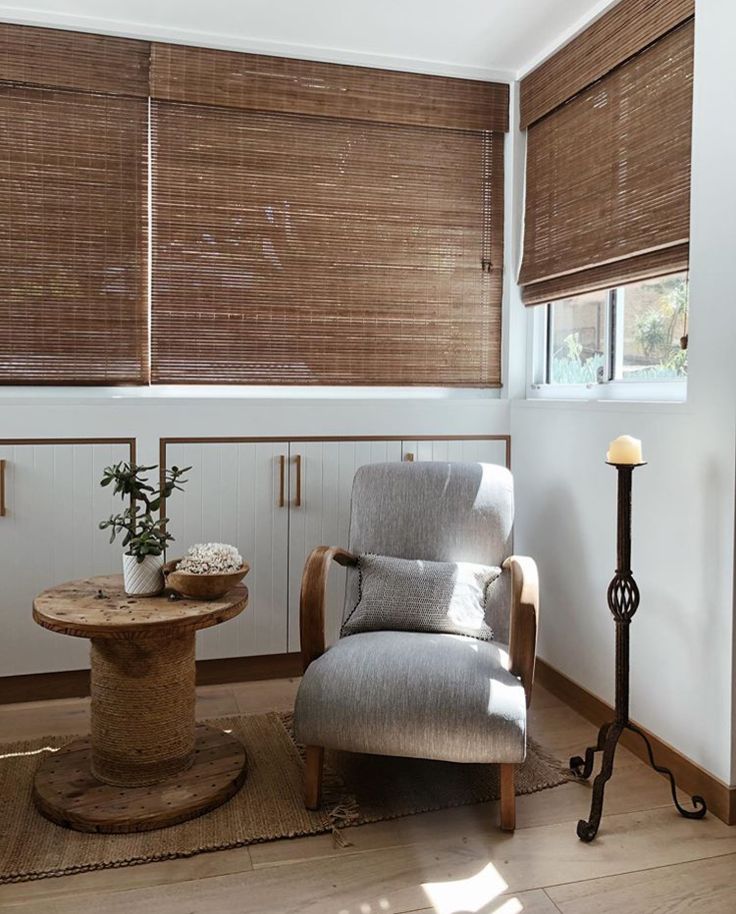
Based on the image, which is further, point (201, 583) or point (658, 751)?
point (658, 751)

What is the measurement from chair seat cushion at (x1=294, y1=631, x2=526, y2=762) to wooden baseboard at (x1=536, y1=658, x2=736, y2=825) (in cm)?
57

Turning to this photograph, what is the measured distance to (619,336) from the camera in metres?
2.97

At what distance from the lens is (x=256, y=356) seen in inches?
129

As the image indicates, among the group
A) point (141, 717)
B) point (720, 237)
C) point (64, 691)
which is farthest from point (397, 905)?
point (720, 237)

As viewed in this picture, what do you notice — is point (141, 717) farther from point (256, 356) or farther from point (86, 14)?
point (86, 14)

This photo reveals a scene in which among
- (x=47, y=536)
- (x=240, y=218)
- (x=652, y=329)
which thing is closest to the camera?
(x=652, y=329)

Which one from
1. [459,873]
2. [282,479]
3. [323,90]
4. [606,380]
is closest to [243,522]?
[282,479]

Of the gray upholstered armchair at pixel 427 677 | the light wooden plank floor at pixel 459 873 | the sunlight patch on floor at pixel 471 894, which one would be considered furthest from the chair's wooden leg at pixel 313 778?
the sunlight patch on floor at pixel 471 894

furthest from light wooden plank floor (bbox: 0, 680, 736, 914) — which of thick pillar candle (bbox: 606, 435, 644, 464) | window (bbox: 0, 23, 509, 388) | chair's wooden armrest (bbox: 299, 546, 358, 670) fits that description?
window (bbox: 0, 23, 509, 388)

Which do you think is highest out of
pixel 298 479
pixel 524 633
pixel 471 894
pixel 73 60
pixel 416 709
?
pixel 73 60

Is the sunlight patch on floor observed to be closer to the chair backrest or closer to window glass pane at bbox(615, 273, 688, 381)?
the chair backrest

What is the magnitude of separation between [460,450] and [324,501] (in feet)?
1.94

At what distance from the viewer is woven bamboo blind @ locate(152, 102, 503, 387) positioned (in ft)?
10.4

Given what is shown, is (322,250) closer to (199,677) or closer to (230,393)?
(230,393)
